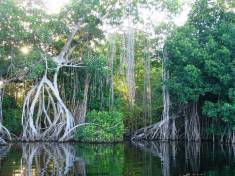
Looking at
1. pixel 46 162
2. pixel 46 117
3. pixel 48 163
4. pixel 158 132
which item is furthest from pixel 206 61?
pixel 48 163

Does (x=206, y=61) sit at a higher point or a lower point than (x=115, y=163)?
higher

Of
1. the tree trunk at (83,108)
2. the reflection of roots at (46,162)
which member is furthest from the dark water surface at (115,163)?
the tree trunk at (83,108)

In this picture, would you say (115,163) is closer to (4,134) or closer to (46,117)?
(46,117)

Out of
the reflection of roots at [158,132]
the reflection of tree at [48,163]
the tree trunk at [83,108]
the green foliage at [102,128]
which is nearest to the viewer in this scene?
the reflection of tree at [48,163]

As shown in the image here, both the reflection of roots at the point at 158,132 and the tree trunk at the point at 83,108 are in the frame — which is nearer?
the reflection of roots at the point at 158,132

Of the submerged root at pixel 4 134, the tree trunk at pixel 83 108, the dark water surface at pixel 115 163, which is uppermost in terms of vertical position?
the tree trunk at pixel 83 108

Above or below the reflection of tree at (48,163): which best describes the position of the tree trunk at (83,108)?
above

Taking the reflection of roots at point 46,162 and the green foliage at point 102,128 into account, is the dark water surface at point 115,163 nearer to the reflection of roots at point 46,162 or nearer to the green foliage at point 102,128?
the reflection of roots at point 46,162

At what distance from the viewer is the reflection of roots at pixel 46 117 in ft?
64.6

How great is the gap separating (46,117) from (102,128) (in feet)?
8.01

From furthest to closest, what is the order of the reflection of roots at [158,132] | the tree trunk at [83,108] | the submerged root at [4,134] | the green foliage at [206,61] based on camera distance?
the tree trunk at [83,108]
the reflection of roots at [158,132]
the submerged root at [4,134]
the green foliage at [206,61]

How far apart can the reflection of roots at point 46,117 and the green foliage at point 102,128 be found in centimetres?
71

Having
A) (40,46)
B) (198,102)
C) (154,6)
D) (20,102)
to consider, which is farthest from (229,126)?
(20,102)

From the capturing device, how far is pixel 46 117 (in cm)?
2038
